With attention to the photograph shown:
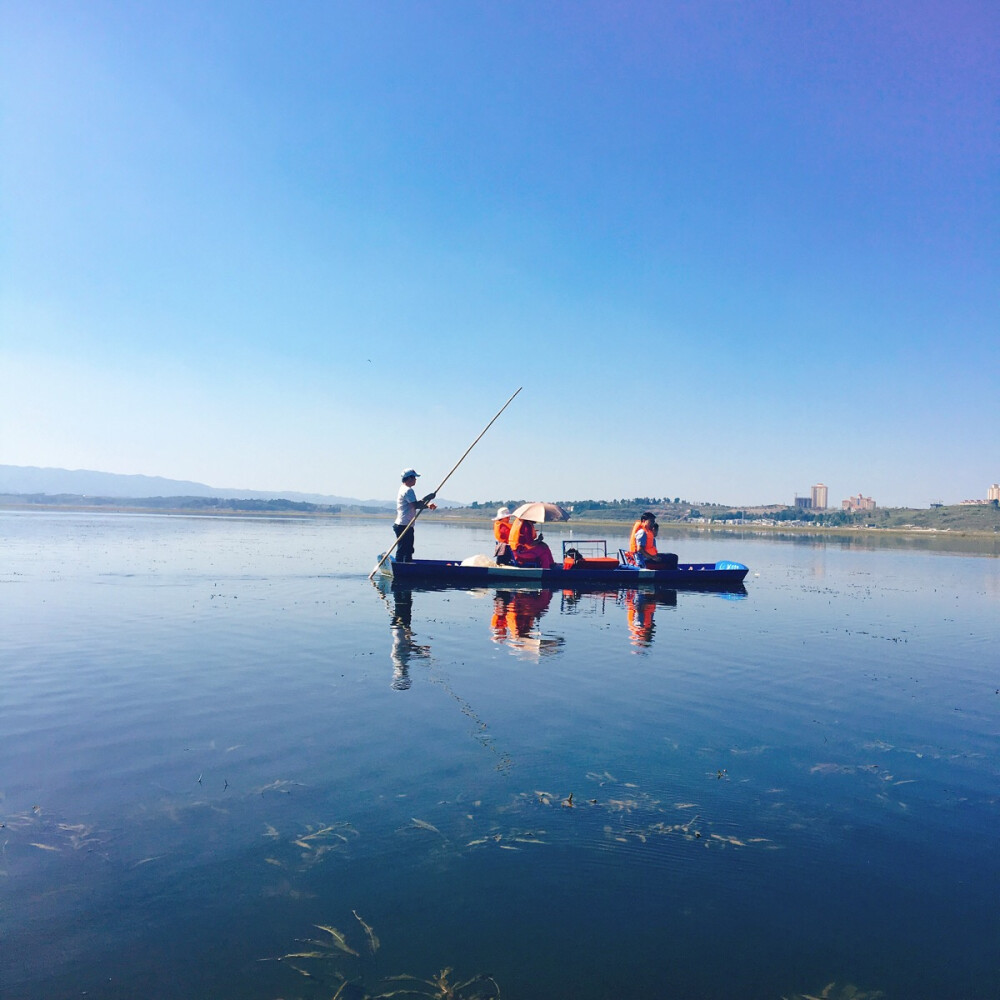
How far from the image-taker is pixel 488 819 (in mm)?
8055

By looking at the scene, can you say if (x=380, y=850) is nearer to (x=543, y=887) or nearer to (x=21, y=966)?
(x=543, y=887)

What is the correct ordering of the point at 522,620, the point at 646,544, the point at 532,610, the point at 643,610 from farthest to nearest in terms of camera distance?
1. the point at 646,544
2. the point at 643,610
3. the point at 532,610
4. the point at 522,620

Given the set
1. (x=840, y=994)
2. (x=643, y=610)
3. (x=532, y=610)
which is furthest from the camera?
(x=643, y=610)

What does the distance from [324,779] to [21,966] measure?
3875 mm

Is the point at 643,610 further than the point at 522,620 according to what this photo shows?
Yes

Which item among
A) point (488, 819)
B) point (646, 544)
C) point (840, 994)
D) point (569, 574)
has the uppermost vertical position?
point (646, 544)

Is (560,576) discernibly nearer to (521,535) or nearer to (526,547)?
(526,547)

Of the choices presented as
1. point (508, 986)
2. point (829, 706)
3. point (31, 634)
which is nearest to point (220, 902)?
point (508, 986)

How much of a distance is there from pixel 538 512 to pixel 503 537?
2.00 metres

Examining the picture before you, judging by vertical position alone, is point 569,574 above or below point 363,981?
above

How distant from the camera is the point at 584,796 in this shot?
28.8 feet

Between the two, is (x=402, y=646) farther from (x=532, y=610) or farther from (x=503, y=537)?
(x=503, y=537)

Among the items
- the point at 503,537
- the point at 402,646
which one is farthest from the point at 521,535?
the point at 402,646

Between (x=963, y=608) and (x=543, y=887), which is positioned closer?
(x=543, y=887)
